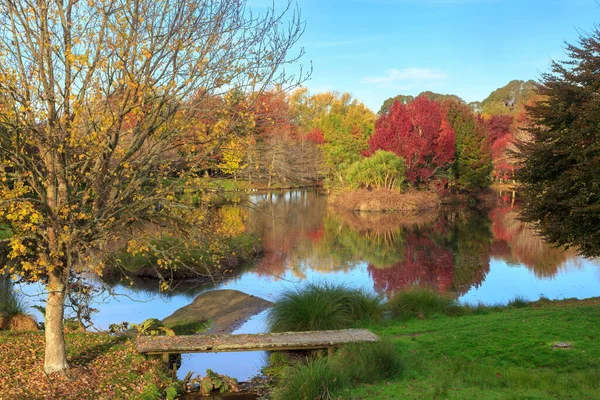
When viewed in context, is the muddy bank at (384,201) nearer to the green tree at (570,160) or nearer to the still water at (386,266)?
the still water at (386,266)

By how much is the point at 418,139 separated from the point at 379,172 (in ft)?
15.5

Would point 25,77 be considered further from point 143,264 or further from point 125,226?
point 143,264

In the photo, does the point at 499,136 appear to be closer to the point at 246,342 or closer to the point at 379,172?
the point at 379,172

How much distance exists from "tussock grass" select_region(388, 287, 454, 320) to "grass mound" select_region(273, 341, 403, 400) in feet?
12.9

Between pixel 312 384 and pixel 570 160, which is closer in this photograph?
pixel 312 384

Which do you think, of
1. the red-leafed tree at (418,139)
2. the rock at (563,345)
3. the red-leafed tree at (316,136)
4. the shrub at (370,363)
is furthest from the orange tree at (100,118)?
the red-leafed tree at (316,136)

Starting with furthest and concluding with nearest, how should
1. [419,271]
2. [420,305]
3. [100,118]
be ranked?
[419,271], [420,305], [100,118]

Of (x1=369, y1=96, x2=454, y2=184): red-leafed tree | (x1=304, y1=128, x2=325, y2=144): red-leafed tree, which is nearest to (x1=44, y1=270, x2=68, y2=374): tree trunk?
(x1=369, y1=96, x2=454, y2=184): red-leafed tree

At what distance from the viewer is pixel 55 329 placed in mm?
6852

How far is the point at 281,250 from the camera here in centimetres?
2208

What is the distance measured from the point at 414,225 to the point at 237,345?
76.4ft

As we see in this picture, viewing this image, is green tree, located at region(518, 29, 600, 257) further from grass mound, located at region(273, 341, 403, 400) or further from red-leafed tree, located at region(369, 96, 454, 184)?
red-leafed tree, located at region(369, 96, 454, 184)

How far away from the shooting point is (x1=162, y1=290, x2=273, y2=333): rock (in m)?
11.9

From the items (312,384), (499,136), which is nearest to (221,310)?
(312,384)
